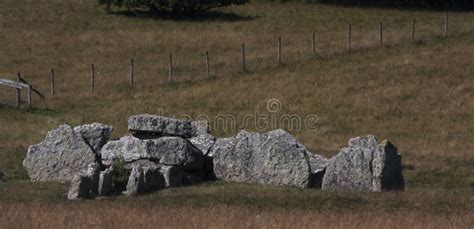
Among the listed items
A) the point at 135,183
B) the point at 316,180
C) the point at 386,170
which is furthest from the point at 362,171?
the point at 135,183

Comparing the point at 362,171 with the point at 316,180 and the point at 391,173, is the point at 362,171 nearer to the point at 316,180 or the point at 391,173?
the point at 391,173

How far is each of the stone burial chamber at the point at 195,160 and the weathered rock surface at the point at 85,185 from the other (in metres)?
0.33

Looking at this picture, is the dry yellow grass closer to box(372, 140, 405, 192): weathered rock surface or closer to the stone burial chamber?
the stone burial chamber

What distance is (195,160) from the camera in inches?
972

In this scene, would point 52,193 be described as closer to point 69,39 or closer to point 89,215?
point 89,215

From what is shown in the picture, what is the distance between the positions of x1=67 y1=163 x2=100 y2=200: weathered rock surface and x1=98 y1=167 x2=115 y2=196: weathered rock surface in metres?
0.08

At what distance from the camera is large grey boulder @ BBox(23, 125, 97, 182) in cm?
2483

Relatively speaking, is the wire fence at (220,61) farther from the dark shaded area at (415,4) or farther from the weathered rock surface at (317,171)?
the weathered rock surface at (317,171)

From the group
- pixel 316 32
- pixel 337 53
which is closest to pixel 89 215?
pixel 337 53

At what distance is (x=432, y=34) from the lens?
57750 millimetres

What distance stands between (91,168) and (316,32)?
136 ft

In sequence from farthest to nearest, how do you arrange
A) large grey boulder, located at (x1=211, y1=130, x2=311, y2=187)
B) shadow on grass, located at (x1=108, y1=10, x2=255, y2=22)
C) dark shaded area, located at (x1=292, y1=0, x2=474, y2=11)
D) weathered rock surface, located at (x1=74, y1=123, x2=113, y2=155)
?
dark shaded area, located at (x1=292, y1=0, x2=474, y2=11) → shadow on grass, located at (x1=108, y1=10, x2=255, y2=22) → weathered rock surface, located at (x1=74, y1=123, x2=113, y2=155) → large grey boulder, located at (x1=211, y1=130, x2=311, y2=187)

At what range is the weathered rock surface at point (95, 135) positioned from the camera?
2544cm

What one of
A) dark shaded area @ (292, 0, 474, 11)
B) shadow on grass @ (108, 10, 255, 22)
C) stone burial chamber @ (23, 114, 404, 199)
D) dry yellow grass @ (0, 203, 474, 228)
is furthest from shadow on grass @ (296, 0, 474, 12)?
dry yellow grass @ (0, 203, 474, 228)
